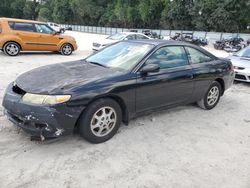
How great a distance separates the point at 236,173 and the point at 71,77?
257 centimetres

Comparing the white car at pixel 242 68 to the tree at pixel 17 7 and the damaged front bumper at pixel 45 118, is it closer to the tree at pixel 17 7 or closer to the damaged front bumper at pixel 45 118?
the damaged front bumper at pixel 45 118

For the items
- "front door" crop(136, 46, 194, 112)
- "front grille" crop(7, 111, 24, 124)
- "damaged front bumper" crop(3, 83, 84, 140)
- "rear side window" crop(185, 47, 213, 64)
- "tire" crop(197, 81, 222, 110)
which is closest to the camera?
"damaged front bumper" crop(3, 83, 84, 140)

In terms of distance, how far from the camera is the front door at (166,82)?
430 cm

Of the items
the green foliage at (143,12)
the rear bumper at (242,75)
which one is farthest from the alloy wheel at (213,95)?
the green foliage at (143,12)

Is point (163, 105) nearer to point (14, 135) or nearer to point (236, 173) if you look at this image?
point (236, 173)

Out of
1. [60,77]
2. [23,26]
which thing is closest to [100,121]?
[60,77]

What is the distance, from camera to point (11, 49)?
11297mm

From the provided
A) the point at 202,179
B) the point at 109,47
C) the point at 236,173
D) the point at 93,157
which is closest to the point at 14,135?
the point at 93,157

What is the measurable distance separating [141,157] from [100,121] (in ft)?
2.50

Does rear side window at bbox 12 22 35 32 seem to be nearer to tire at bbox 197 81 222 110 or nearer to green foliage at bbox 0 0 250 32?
tire at bbox 197 81 222 110

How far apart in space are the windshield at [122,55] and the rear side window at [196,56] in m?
0.98

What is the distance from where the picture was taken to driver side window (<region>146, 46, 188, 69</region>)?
14.8 ft

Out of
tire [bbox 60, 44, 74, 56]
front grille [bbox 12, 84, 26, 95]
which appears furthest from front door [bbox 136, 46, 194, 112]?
tire [bbox 60, 44, 74, 56]

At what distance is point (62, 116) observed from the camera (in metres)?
3.46
